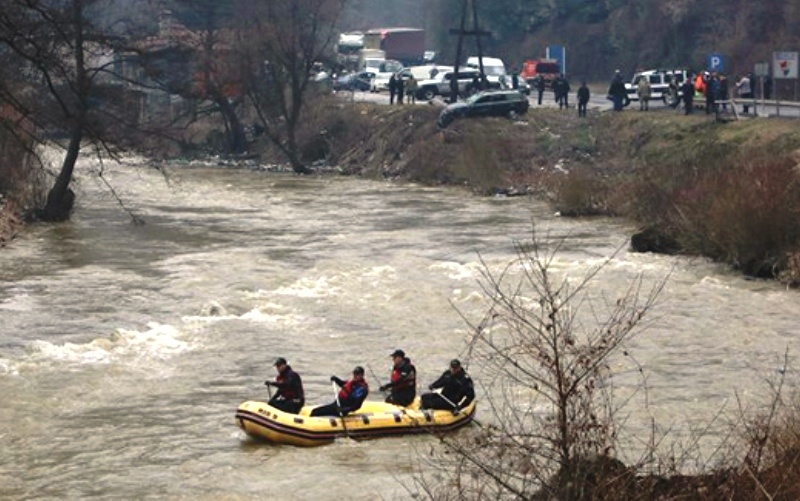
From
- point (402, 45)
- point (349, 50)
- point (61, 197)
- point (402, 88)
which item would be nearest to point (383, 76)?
point (349, 50)

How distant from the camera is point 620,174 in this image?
46.7m

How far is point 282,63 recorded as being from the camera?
208ft

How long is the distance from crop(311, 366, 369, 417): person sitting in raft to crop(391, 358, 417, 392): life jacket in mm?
582

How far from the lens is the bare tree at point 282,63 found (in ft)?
207

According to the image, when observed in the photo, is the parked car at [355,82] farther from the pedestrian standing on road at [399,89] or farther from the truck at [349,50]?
the pedestrian standing on road at [399,89]

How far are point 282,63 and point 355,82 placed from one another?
1530 cm

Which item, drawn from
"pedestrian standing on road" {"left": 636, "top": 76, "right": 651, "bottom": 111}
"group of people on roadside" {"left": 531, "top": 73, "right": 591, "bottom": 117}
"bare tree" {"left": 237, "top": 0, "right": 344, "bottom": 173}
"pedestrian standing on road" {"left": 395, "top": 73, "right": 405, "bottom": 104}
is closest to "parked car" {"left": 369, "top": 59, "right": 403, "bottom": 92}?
"bare tree" {"left": 237, "top": 0, "right": 344, "bottom": 173}

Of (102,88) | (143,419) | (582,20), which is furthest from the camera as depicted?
(582,20)

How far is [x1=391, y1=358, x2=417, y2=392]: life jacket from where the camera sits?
64.1 ft

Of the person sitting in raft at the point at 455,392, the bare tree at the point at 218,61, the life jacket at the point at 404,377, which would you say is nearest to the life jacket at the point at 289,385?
the life jacket at the point at 404,377

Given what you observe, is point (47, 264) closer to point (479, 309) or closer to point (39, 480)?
point (479, 309)

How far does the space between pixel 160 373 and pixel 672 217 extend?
1604cm

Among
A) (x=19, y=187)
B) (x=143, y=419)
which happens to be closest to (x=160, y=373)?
(x=143, y=419)

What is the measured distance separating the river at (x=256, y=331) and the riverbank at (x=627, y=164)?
1.01 m
